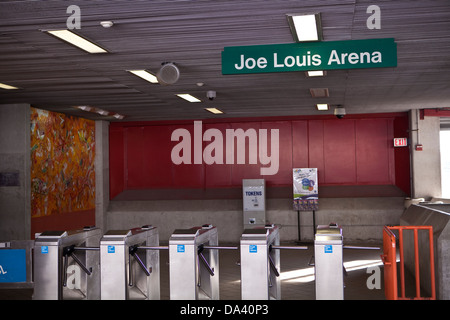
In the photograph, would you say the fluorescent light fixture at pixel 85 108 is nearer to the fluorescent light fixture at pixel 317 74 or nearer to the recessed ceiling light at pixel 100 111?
the recessed ceiling light at pixel 100 111

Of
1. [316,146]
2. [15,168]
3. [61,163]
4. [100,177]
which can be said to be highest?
[316,146]

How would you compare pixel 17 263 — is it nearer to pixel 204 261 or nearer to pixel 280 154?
pixel 204 261

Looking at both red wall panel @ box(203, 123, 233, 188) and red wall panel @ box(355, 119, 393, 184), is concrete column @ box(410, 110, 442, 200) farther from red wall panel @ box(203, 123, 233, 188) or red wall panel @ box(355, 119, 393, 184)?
red wall panel @ box(203, 123, 233, 188)

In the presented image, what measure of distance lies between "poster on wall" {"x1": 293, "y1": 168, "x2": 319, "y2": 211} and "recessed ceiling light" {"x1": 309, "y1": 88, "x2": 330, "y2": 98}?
8.25 feet

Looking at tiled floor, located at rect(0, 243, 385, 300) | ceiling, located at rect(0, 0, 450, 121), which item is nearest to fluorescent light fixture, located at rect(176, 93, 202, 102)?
ceiling, located at rect(0, 0, 450, 121)

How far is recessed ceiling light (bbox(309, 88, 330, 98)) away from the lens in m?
8.12

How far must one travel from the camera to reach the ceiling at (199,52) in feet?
13.6

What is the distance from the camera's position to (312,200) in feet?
35.7

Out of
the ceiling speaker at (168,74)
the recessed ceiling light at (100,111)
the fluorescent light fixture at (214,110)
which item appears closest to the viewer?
the ceiling speaker at (168,74)

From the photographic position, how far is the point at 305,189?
431 inches

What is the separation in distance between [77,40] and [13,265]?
2.85 metres

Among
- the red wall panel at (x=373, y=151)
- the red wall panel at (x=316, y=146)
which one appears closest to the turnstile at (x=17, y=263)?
the red wall panel at (x=316, y=146)

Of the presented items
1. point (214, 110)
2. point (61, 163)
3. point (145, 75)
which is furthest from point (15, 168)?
point (214, 110)

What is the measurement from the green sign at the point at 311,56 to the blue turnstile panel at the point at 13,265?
3341 mm
